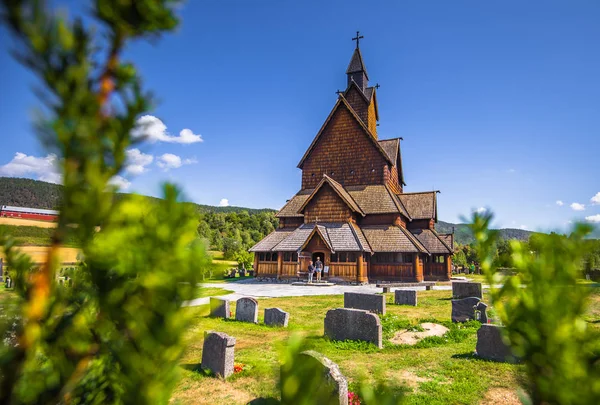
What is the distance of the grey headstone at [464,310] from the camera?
12.9m

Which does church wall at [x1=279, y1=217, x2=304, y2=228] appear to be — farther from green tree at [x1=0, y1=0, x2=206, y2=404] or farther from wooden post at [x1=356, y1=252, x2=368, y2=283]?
green tree at [x1=0, y1=0, x2=206, y2=404]

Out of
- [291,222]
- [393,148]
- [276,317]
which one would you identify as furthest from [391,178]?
[276,317]

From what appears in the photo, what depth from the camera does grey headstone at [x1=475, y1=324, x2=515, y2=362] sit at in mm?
8352

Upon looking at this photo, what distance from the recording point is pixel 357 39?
3828 centimetres

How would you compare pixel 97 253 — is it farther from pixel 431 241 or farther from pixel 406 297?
pixel 431 241

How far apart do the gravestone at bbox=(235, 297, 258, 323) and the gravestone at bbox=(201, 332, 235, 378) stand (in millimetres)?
4929

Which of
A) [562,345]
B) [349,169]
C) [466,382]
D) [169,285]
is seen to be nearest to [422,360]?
[466,382]

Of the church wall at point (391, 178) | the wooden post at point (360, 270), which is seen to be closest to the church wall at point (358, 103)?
the church wall at point (391, 178)

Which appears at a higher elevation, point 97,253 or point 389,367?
point 97,253

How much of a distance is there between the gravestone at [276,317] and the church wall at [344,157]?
23.5m

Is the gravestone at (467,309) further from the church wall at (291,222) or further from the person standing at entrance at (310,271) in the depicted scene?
the church wall at (291,222)

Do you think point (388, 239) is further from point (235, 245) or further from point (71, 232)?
point (235, 245)

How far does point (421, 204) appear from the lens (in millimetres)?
34906

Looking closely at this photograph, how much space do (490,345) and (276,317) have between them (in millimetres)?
6974
